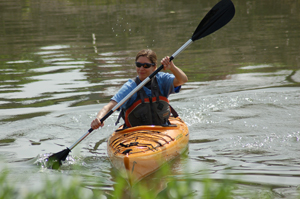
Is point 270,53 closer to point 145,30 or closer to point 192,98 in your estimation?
point 192,98

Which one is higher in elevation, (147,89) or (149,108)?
(147,89)

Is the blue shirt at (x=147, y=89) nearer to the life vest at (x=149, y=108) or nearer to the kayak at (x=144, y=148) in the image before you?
the life vest at (x=149, y=108)

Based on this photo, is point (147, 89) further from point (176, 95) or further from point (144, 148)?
point (176, 95)

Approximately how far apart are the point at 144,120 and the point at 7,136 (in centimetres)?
228

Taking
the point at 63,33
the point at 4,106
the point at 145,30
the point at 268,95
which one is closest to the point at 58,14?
the point at 63,33

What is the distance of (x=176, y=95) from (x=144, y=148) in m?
3.54

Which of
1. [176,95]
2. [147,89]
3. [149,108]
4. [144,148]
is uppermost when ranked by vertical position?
[147,89]

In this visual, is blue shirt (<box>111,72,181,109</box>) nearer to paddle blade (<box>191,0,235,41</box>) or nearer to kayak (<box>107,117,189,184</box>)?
kayak (<box>107,117,189,184</box>)

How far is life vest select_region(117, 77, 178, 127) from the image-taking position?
194 inches

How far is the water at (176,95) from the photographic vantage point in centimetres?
478

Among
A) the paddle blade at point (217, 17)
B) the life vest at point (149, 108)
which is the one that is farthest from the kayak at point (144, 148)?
the paddle blade at point (217, 17)

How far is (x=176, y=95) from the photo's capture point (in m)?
7.75

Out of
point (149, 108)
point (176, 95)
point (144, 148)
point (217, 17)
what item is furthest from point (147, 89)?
point (176, 95)

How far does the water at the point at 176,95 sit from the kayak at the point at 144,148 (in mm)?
239
